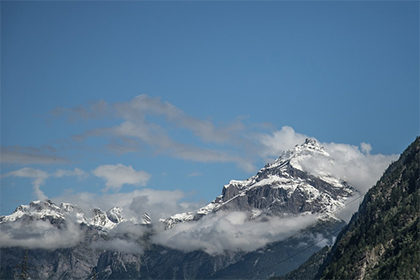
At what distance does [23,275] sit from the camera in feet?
615
